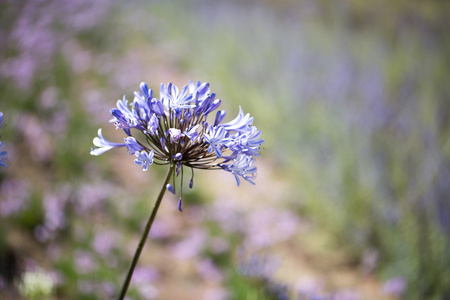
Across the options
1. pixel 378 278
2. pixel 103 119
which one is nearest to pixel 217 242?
pixel 378 278

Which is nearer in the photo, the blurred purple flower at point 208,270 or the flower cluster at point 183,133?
the flower cluster at point 183,133

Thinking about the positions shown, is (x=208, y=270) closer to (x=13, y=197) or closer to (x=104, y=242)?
(x=104, y=242)

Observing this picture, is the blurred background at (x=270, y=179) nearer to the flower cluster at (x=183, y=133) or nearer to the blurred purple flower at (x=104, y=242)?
the blurred purple flower at (x=104, y=242)

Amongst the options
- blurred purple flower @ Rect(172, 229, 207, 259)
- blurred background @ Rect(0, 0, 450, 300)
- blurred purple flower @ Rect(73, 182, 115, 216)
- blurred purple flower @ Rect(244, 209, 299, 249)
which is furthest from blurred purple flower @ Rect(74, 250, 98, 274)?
blurred purple flower @ Rect(244, 209, 299, 249)

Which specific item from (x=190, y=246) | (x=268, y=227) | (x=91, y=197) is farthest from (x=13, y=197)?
(x=268, y=227)

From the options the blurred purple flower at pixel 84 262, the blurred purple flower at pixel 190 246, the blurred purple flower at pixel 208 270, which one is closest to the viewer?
the blurred purple flower at pixel 84 262

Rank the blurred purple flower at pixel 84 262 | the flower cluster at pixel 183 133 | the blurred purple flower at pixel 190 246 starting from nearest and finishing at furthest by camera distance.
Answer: the flower cluster at pixel 183 133
the blurred purple flower at pixel 84 262
the blurred purple flower at pixel 190 246

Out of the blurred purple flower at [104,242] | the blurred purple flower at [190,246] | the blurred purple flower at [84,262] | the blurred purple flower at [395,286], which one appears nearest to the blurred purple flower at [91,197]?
the blurred purple flower at [104,242]
